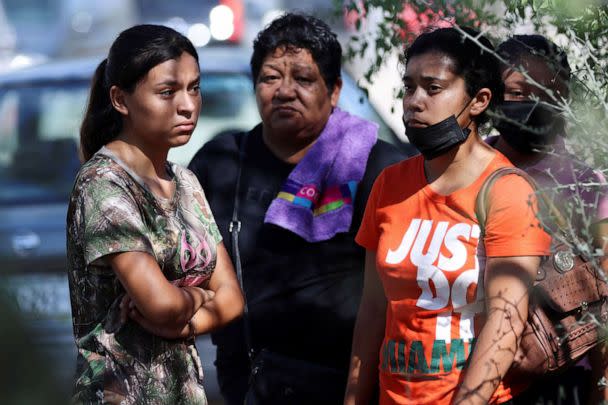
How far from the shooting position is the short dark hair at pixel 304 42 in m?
3.41

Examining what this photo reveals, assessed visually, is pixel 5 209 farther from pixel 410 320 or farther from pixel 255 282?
pixel 410 320

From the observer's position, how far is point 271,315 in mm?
3225

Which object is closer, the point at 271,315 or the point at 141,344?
the point at 141,344

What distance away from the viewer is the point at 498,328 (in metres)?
2.38

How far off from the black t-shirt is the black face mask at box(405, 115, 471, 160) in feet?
2.18

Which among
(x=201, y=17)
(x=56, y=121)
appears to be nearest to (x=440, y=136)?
(x=56, y=121)

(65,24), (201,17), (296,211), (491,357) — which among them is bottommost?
(65,24)

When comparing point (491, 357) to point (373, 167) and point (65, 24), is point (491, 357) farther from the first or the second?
point (65, 24)

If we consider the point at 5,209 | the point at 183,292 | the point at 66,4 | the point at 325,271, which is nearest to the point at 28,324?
the point at 183,292

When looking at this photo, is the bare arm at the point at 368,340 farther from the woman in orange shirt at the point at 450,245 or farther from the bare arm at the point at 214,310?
the bare arm at the point at 214,310

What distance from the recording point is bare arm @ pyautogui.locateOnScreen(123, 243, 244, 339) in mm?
2449

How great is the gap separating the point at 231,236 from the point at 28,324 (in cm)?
229

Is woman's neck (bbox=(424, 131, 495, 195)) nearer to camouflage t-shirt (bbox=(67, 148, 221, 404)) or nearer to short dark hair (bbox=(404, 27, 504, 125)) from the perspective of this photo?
short dark hair (bbox=(404, 27, 504, 125))

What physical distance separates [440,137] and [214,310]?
29.9 inches
